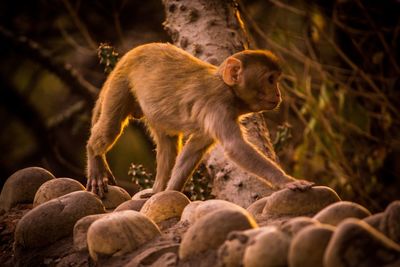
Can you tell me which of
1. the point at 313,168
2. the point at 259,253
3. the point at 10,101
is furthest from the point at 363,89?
the point at 259,253

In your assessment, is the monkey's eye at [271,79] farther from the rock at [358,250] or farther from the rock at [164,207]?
the rock at [358,250]

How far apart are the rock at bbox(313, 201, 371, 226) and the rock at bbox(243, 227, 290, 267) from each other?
1.41 feet

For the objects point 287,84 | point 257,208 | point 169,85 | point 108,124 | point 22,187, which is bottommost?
point 287,84

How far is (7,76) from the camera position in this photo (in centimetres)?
1023

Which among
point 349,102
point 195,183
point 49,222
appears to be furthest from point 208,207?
point 349,102

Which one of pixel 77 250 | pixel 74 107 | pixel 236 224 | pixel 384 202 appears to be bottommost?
pixel 384 202

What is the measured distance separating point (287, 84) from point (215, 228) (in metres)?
5.76

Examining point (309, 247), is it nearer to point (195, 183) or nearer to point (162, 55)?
point (162, 55)

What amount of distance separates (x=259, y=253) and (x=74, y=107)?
741 cm

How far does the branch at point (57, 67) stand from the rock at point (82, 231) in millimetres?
4942

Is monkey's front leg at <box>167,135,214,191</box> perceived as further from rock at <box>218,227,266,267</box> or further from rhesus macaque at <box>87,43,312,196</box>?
rock at <box>218,227,266,267</box>

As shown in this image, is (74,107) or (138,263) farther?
(74,107)

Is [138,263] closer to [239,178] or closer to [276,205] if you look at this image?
[276,205]

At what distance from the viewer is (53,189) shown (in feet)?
14.3
